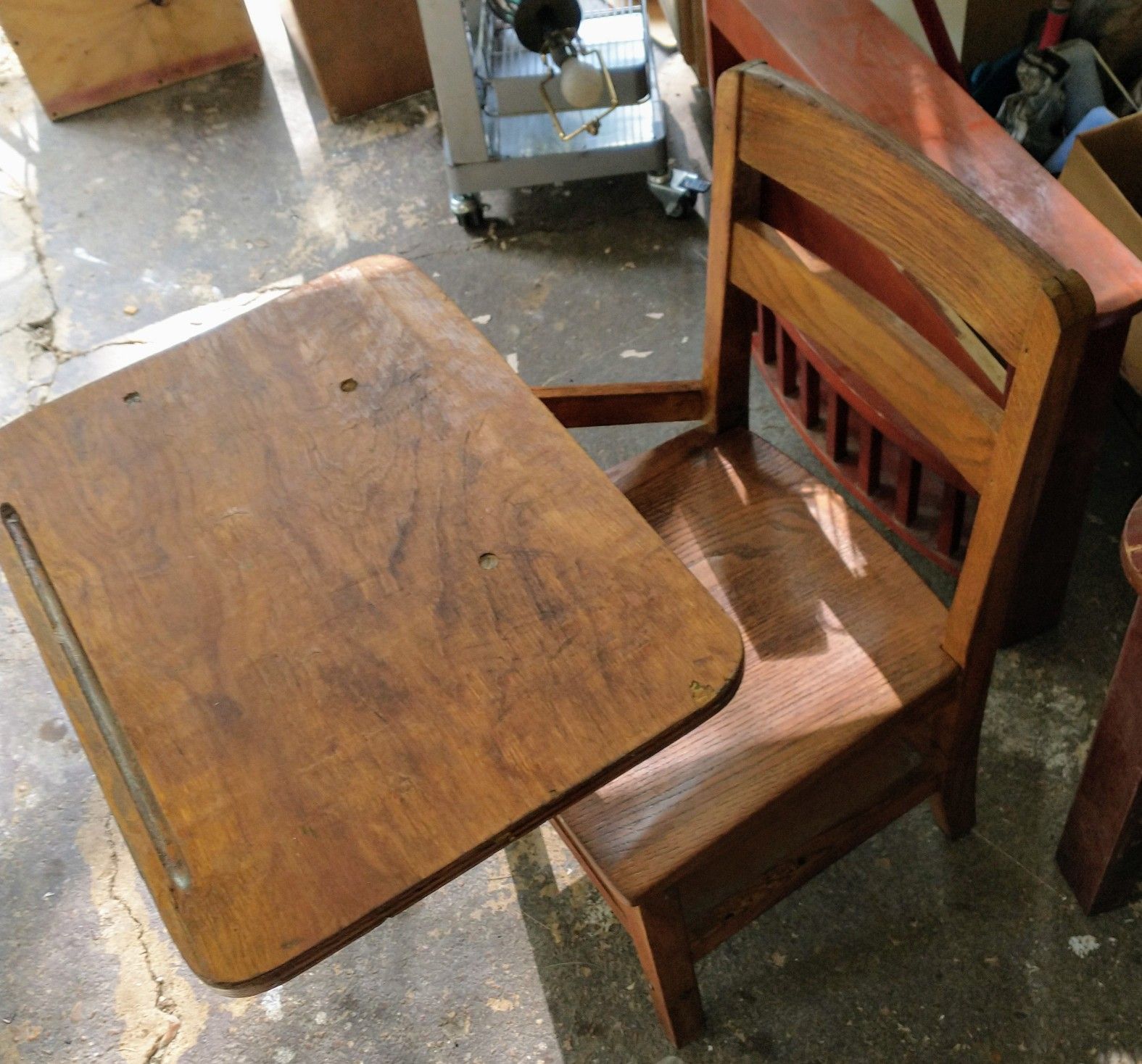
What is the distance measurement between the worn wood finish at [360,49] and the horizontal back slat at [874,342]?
6.18 ft

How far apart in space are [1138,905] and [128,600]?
4.31 feet

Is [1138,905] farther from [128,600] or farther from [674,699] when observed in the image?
[128,600]

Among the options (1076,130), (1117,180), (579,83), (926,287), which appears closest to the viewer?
(926,287)

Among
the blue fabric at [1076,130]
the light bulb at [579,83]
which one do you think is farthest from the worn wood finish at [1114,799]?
the light bulb at [579,83]

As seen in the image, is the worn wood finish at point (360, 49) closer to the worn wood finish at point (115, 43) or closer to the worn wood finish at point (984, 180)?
the worn wood finish at point (115, 43)

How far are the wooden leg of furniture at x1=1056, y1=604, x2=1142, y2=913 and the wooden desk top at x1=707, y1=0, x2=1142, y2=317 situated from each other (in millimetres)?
387

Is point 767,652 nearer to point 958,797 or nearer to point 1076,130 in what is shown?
point 958,797

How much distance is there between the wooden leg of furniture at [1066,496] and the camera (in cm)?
126

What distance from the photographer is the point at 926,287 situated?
42.3 inches

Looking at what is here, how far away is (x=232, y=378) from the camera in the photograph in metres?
1.15

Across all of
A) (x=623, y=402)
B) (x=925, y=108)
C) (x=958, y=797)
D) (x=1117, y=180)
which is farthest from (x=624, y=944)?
(x=1117, y=180)

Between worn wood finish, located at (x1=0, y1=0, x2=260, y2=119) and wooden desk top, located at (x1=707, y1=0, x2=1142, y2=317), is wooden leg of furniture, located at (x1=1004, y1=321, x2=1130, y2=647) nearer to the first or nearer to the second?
wooden desk top, located at (x1=707, y1=0, x2=1142, y2=317)

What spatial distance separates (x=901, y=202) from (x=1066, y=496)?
25.1 inches

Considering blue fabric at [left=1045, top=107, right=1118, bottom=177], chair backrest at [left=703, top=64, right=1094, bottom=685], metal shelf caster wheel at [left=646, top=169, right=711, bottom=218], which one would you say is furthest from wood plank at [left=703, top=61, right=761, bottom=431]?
metal shelf caster wheel at [left=646, top=169, right=711, bottom=218]
